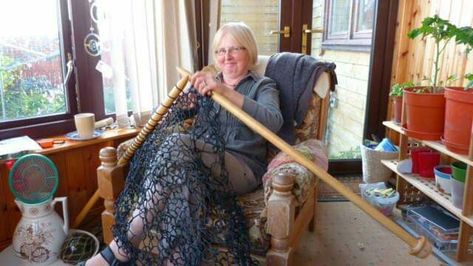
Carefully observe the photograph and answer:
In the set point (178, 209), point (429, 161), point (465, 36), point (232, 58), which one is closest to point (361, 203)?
point (178, 209)

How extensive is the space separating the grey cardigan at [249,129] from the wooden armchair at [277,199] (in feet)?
0.46

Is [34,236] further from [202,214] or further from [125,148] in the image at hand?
[202,214]

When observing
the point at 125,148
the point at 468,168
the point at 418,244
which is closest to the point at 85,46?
the point at 125,148

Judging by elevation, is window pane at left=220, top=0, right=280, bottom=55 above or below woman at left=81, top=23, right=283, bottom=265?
above

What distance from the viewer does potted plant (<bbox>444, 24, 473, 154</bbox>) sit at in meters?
1.59

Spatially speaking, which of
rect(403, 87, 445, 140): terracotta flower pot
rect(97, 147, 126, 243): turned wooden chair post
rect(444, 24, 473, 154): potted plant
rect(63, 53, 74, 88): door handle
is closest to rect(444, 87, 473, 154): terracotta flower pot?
rect(444, 24, 473, 154): potted plant

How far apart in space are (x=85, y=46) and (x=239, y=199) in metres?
1.16

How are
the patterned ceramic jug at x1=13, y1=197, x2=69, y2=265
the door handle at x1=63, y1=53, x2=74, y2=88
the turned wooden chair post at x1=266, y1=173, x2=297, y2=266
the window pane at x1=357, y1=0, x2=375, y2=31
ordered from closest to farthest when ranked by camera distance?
the turned wooden chair post at x1=266, y1=173, x2=297, y2=266 < the patterned ceramic jug at x1=13, y1=197, x2=69, y2=265 < the door handle at x1=63, y1=53, x2=74, y2=88 < the window pane at x1=357, y1=0, x2=375, y2=31

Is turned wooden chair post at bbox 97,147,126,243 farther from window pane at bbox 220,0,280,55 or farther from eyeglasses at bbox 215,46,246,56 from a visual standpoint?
window pane at bbox 220,0,280,55

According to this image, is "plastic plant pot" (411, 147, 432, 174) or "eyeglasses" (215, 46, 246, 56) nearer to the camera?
"eyeglasses" (215, 46, 246, 56)

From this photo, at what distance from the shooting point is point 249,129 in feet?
5.18

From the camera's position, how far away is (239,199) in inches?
57.3

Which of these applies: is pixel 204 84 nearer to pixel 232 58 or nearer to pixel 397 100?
pixel 232 58

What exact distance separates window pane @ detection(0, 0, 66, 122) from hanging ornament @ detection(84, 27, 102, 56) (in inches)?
5.5
